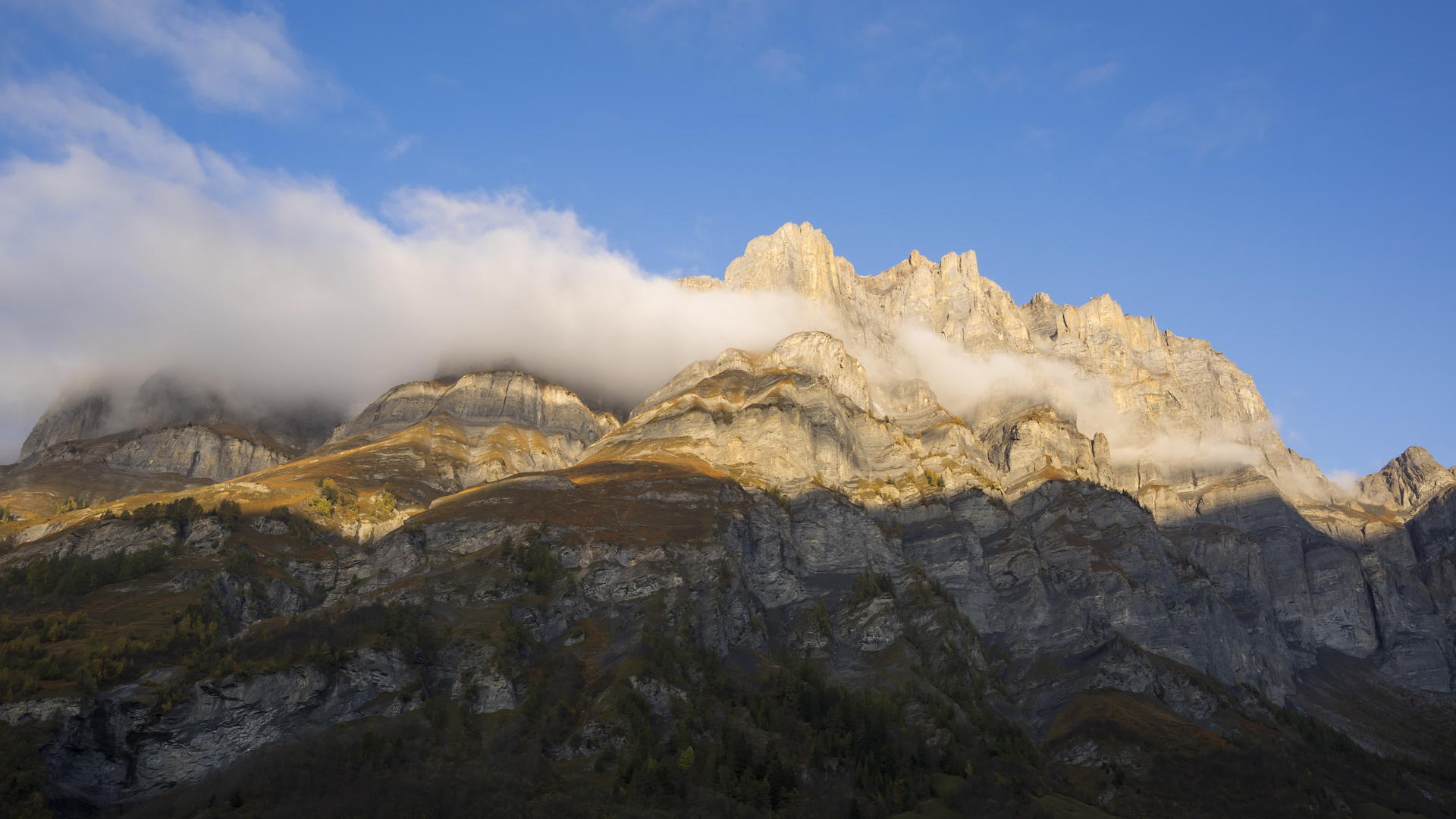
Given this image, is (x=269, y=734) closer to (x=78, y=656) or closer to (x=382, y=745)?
(x=382, y=745)

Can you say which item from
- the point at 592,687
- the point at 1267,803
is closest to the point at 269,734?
the point at 592,687

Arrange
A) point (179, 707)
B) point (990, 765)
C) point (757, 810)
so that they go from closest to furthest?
point (757, 810) → point (179, 707) → point (990, 765)

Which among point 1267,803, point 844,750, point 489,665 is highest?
point 489,665

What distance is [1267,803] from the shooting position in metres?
194

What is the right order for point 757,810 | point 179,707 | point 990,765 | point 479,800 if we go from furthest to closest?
1. point 990,765
2. point 179,707
3. point 757,810
4. point 479,800

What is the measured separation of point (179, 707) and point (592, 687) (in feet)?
227

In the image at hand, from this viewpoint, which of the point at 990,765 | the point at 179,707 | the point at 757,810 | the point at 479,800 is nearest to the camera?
the point at 479,800

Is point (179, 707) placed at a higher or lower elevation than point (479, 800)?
higher

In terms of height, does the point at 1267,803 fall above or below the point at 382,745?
below

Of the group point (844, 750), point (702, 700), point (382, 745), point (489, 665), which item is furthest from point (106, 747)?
point (844, 750)

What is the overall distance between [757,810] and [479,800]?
42.7 m

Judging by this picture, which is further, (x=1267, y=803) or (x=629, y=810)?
(x=1267, y=803)

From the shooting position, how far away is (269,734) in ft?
586

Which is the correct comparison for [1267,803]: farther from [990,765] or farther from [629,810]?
[629,810]
